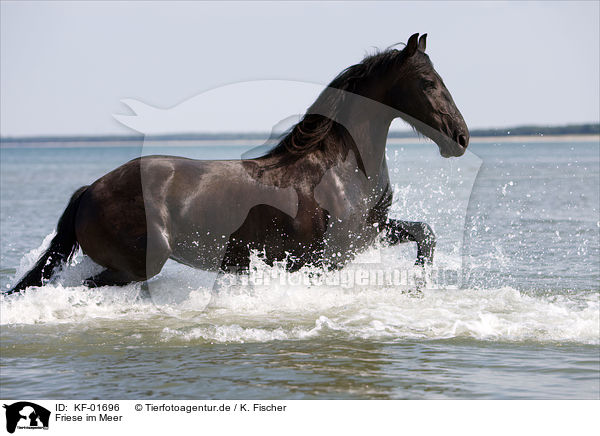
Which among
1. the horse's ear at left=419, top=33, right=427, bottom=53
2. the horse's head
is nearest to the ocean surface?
the horse's head

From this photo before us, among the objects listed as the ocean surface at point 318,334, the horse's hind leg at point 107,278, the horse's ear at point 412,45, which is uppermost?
the horse's ear at point 412,45

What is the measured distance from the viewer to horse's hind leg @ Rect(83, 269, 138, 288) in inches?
225

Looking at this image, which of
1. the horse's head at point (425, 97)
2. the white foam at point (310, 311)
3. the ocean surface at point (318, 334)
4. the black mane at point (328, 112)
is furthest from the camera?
the black mane at point (328, 112)

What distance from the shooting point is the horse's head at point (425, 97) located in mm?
5684

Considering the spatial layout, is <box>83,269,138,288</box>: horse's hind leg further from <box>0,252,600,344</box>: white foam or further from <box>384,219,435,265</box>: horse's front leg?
<box>384,219,435,265</box>: horse's front leg

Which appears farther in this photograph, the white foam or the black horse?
the black horse

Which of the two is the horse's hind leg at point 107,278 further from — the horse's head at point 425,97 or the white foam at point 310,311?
the horse's head at point 425,97

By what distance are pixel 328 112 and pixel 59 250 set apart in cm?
248

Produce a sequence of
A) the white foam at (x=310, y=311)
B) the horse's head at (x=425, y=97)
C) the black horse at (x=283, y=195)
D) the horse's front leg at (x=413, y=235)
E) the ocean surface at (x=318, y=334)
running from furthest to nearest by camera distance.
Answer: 1. the horse's front leg at (x=413, y=235)
2. the horse's head at (x=425, y=97)
3. the black horse at (x=283, y=195)
4. the white foam at (x=310, y=311)
5. the ocean surface at (x=318, y=334)

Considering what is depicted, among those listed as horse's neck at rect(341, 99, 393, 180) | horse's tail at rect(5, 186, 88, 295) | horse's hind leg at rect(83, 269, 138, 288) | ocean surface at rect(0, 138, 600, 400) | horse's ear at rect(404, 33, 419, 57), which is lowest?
ocean surface at rect(0, 138, 600, 400)

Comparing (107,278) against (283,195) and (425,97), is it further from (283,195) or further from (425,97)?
(425,97)

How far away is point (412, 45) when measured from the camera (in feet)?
18.5

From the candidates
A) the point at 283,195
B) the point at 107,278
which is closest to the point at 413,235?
the point at 283,195

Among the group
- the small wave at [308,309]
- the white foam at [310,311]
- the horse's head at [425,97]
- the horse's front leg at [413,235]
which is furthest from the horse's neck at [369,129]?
the white foam at [310,311]
